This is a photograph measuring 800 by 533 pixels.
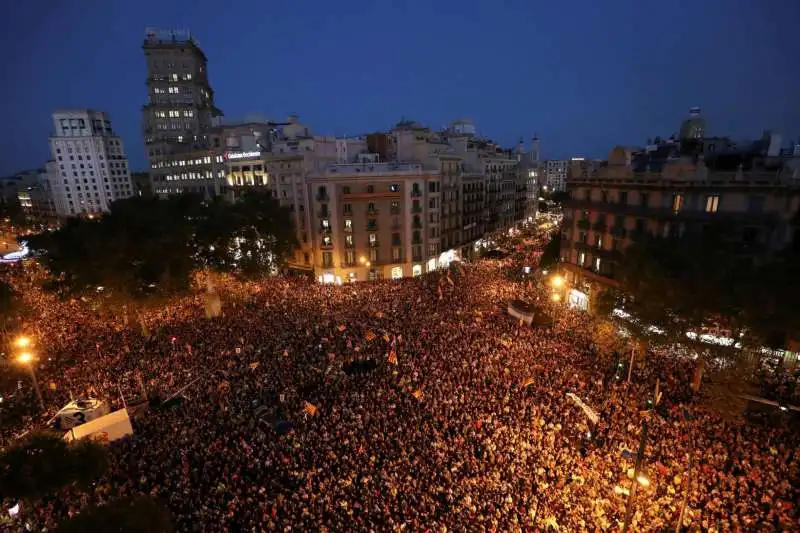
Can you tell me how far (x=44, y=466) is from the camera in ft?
38.8

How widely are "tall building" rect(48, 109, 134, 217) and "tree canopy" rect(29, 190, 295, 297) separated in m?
102

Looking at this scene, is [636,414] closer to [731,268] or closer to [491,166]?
[731,268]

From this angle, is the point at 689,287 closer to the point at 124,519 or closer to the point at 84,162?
the point at 124,519

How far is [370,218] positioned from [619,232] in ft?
85.9

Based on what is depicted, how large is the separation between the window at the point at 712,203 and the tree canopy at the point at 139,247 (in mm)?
36387

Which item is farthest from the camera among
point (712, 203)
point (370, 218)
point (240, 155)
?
point (240, 155)

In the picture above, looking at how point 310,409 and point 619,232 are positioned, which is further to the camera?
point 619,232

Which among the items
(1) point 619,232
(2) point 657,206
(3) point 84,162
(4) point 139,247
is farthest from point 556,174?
(4) point 139,247

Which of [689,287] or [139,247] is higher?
[139,247]

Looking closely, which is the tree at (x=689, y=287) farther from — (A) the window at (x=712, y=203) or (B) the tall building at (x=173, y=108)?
(B) the tall building at (x=173, y=108)

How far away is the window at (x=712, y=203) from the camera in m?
27.8

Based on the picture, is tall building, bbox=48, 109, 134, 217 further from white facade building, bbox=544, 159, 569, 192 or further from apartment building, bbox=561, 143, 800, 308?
white facade building, bbox=544, 159, 569, 192

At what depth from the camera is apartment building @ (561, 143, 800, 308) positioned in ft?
84.9

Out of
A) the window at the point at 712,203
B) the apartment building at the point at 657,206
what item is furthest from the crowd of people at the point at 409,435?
the window at the point at 712,203
